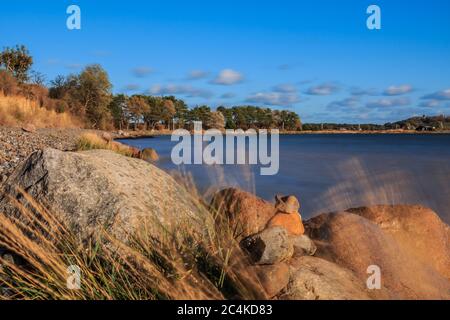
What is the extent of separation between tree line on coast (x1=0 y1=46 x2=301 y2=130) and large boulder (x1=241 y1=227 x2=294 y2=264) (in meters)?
35.3

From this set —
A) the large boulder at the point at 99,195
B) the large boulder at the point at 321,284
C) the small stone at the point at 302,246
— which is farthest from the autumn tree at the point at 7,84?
the large boulder at the point at 321,284

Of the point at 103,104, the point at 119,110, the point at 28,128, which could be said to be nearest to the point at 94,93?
the point at 103,104

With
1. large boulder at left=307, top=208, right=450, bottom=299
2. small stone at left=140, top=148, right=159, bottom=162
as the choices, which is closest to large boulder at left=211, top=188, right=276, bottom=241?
large boulder at left=307, top=208, right=450, bottom=299

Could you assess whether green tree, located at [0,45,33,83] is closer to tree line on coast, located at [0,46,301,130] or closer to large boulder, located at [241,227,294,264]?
tree line on coast, located at [0,46,301,130]

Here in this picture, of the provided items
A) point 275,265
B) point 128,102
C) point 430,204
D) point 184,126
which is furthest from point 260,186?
point 184,126

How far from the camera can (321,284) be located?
3.87 m

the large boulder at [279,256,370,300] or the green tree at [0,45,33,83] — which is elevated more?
the green tree at [0,45,33,83]

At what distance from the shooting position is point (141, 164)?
20.4 feet

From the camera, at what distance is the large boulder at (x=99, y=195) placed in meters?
4.66

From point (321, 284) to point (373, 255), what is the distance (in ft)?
6.37

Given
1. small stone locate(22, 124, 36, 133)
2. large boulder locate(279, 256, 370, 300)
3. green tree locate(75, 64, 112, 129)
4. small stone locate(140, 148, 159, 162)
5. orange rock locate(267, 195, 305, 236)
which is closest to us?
large boulder locate(279, 256, 370, 300)

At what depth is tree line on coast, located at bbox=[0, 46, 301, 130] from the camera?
156 ft
